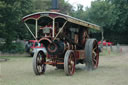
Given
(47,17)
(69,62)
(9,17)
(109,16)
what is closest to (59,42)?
(69,62)

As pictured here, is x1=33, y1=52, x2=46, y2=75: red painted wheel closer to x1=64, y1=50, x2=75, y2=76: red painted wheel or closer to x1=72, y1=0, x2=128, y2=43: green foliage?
x1=64, y1=50, x2=75, y2=76: red painted wheel

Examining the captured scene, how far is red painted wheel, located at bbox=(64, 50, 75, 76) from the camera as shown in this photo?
35.9ft

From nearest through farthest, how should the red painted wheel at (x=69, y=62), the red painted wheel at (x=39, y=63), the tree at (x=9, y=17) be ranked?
1. the red painted wheel at (x=69, y=62)
2. the red painted wheel at (x=39, y=63)
3. the tree at (x=9, y=17)

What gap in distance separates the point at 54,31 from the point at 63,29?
824 mm

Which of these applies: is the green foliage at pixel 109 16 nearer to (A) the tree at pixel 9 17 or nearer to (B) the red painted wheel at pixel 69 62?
(A) the tree at pixel 9 17

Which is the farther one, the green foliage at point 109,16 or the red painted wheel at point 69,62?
the green foliage at point 109,16

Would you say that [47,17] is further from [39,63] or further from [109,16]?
[109,16]

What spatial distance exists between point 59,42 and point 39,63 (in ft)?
4.35

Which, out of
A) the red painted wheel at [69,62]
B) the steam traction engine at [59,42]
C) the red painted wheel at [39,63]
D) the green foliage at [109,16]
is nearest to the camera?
the red painted wheel at [69,62]

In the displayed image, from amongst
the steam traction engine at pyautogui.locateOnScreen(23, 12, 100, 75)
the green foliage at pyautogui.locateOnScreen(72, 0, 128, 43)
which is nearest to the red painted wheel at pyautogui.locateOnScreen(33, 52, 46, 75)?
the steam traction engine at pyautogui.locateOnScreen(23, 12, 100, 75)

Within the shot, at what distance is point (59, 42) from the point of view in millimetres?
11758

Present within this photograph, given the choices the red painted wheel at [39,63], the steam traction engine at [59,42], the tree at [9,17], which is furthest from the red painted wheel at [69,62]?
the tree at [9,17]

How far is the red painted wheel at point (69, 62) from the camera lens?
1094cm

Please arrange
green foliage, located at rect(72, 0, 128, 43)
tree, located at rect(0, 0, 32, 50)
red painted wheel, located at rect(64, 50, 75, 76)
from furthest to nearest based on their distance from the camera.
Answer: green foliage, located at rect(72, 0, 128, 43), tree, located at rect(0, 0, 32, 50), red painted wheel, located at rect(64, 50, 75, 76)
